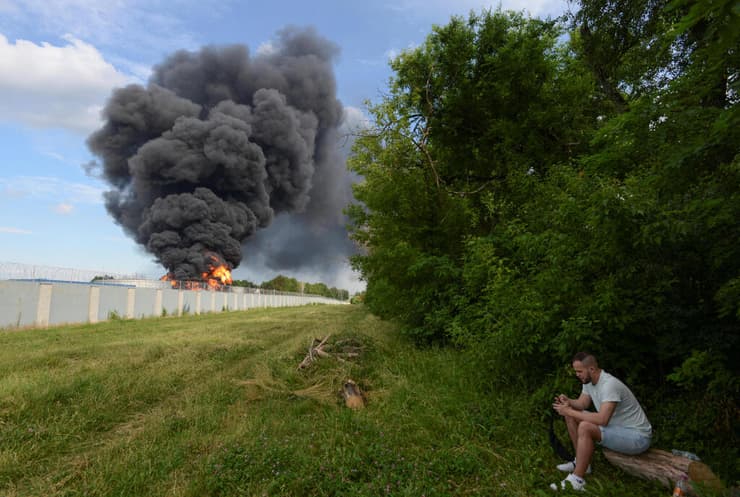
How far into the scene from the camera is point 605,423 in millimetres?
3744

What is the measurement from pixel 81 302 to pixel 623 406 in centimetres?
2220

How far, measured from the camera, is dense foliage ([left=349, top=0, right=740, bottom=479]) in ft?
12.7

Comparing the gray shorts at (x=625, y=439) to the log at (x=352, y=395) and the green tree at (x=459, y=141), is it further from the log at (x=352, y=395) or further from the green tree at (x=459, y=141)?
the green tree at (x=459, y=141)

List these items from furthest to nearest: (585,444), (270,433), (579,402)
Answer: (270,433) < (579,402) < (585,444)

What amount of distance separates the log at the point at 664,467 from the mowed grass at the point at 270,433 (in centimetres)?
11

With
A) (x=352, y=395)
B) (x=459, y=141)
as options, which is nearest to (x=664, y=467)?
(x=352, y=395)

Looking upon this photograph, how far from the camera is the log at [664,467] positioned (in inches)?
130

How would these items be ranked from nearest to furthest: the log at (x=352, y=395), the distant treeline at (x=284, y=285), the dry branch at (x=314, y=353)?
the log at (x=352, y=395)
the dry branch at (x=314, y=353)
the distant treeline at (x=284, y=285)

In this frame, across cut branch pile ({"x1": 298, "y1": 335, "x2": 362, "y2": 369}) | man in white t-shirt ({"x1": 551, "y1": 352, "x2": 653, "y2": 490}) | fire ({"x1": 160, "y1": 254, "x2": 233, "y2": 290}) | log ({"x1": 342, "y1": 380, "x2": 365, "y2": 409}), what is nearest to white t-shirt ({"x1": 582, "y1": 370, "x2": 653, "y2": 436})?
man in white t-shirt ({"x1": 551, "y1": 352, "x2": 653, "y2": 490})

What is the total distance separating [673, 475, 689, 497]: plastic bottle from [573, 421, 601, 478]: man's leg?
2.07ft

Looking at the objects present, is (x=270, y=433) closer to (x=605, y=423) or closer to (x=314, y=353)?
(x=605, y=423)

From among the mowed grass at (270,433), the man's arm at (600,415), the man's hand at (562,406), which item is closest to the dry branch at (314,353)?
the mowed grass at (270,433)

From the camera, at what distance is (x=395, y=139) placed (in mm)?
11438

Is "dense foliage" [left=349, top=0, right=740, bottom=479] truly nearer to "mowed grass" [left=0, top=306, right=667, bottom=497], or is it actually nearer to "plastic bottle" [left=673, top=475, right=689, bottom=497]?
"plastic bottle" [left=673, top=475, right=689, bottom=497]
